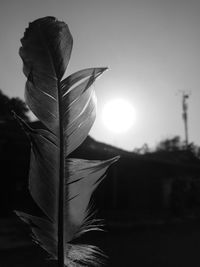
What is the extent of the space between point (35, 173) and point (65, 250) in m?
0.36

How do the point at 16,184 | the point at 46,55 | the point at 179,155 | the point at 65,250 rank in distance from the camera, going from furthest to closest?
1. the point at 179,155
2. the point at 16,184
3. the point at 65,250
4. the point at 46,55

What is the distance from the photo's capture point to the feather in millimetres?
1398

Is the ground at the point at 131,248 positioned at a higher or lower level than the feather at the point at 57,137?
lower

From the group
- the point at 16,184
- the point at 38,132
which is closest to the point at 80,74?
the point at 38,132

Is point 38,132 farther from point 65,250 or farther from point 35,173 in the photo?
point 65,250

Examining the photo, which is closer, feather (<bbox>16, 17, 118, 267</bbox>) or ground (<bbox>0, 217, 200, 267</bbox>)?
feather (<bbox>16, 17, 118, 267</bbox>)

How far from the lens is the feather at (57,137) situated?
140 centimetres

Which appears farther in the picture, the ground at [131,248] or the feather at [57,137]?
the ground at [131,248]

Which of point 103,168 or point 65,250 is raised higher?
point 103,168

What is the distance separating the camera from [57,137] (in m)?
1.48

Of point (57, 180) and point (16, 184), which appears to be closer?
point (57, 180)

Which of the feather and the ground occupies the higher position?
the feather

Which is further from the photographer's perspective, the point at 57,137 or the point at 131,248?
the point at 131,248

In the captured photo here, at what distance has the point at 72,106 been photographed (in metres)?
1.51
